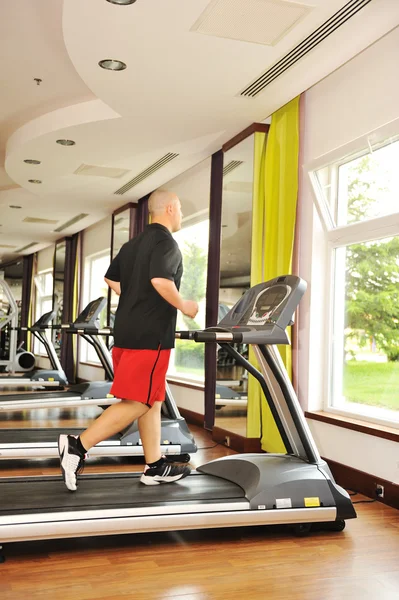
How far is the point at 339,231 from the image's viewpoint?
4.34 metres

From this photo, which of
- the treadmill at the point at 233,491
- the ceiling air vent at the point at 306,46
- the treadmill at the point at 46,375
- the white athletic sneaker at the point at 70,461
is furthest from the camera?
the treadmill at the point at 46,375

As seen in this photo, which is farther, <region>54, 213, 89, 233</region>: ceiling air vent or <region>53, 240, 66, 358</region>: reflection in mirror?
<region>53, 240, 66, 358</region>: reflection in mirror

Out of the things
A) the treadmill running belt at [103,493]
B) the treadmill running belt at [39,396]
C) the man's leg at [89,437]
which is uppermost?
the man's leg at [89,437]

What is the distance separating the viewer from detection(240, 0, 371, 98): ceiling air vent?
345 centimetres


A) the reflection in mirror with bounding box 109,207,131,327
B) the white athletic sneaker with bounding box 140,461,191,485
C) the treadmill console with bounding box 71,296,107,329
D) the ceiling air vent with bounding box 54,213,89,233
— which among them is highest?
the ceiling air vent with bounding box 54,213,89,233

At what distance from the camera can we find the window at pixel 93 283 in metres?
10.4

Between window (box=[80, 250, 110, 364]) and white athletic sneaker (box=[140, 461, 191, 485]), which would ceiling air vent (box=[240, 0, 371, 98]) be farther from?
window (box=[80, 250, 110, 364])

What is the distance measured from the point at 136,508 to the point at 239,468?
2.15 feet

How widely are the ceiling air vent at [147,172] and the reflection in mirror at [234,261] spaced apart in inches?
33.2

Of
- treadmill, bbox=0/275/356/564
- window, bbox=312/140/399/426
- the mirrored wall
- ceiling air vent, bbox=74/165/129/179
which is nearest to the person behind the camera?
treadmill, bbox=0/275/356/564

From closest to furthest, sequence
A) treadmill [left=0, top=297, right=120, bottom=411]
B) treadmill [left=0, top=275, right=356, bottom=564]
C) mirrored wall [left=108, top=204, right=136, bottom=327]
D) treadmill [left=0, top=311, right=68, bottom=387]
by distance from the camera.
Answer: treadmill [left=0, top=275, right=356, bottom=564]
treadmill [left=0, top=297, right=120, bottom=411]
treadmill [left=0, top=311, right=68, bottom=387]
mirrored wall [left=108, top=204, right=136, bottom=327]

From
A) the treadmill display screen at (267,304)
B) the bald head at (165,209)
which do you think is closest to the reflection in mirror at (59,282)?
the bald head at (165,209)

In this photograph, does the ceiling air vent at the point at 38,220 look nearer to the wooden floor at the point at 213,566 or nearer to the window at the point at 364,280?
the window at the point at 364,280

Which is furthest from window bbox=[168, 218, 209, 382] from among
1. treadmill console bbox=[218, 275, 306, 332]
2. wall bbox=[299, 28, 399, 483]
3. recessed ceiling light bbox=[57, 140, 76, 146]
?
treadmill console bbox=[218, 275, 306, 332]
